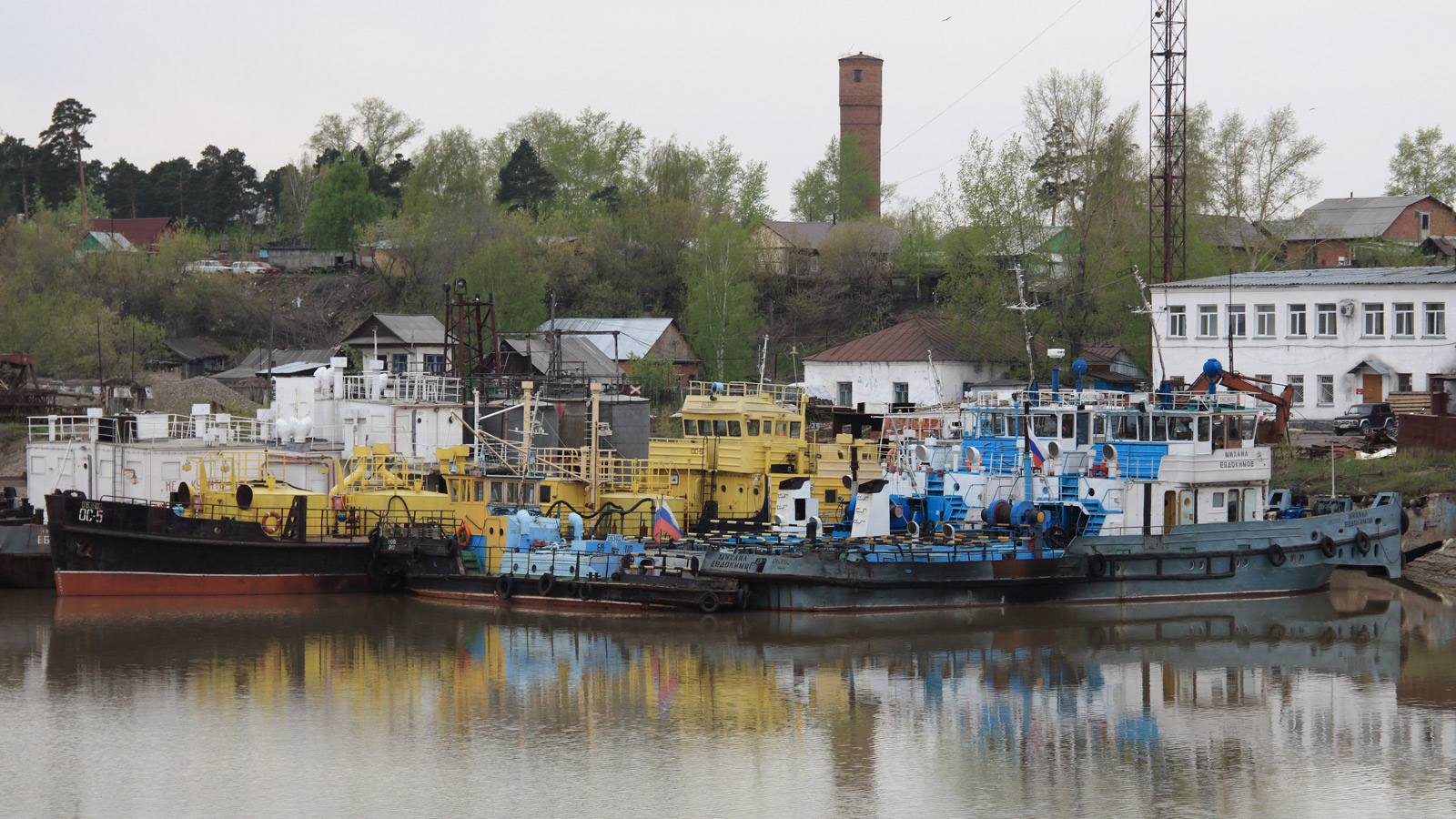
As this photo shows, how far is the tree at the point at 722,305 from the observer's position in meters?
64.2

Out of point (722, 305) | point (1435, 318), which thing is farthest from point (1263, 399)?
point (722, 305)

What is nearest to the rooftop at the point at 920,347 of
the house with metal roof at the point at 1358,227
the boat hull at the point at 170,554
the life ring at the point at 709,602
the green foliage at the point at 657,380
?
the green foliage at the point at 657,380

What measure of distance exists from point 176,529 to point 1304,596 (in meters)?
24.6

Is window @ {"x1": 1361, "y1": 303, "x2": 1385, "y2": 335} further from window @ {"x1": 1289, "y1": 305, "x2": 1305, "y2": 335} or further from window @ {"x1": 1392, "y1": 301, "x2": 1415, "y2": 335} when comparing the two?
window @ {"x1": 1289, "y1": 305, "x2": 1305, "y2": 335}

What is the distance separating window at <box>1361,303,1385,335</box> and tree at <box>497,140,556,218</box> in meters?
48.4

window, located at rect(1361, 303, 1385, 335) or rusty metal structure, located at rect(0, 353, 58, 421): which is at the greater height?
window, located at rect(1361, 303, 1385, 335)

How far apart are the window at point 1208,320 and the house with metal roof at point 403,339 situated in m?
29.5

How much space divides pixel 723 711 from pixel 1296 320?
100 feet

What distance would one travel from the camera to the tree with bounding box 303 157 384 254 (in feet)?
268

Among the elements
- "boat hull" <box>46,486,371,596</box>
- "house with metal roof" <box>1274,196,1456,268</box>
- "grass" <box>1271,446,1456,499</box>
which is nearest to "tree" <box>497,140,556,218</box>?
"house with metal roof" <box>1274,196,1456,268</box>

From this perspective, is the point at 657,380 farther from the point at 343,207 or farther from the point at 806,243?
the point at 343,207

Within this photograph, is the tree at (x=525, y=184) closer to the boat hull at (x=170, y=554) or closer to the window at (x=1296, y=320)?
the window at (x=1296, y=320)

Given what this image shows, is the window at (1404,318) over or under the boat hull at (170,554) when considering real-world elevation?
over

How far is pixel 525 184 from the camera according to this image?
8306 cm
